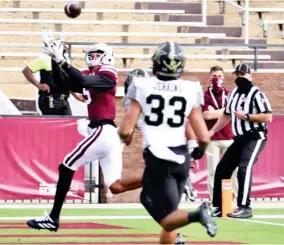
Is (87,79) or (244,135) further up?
(87,79)

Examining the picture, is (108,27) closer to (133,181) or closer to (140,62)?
(140,62)

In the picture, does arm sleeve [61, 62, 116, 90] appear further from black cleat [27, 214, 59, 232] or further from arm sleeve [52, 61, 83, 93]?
black cleat [27, 214, 59, 232]

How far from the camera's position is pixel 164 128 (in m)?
9.35

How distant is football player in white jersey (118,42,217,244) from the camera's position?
922 cm

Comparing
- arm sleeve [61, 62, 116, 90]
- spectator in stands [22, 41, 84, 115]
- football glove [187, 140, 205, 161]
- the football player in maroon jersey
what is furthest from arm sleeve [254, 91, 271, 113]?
football glove [187, 140, 205, 161]

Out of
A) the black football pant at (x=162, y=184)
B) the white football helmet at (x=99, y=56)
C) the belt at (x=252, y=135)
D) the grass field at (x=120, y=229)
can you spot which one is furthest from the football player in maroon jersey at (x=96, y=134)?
the belt at (x=252, y=135)

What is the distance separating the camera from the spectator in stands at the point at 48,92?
17609 mm

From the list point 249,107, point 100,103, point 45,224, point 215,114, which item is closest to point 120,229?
point 45,224

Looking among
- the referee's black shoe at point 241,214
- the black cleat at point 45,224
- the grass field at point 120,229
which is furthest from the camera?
the referee's black shoe at point 241,214

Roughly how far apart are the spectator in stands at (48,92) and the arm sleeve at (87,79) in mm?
5594

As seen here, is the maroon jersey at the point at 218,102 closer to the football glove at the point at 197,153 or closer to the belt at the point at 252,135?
the belt at the point at 252,135

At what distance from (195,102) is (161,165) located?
571mm

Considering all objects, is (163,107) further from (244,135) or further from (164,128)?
(244,135)

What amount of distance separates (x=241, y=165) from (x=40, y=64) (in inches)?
174
